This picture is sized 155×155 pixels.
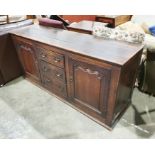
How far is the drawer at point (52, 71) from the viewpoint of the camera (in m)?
1.81

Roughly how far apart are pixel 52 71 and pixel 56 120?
1.99 feet

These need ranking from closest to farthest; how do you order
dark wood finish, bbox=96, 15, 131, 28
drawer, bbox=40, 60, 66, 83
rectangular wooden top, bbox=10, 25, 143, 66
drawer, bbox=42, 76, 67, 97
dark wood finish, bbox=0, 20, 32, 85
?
1. rectangular wooden top, bbox=10, 25, 143, 66
2. drawer, bbox=40, 60, 66, 83
3. drawer, bbox=42, 76, 67, 97
4. dark wood finish, bbox=0, 20, 32, 85
5. dark wood finish, bbox=96, 15, 131, 28

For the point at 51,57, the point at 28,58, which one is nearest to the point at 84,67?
the point at 51,57

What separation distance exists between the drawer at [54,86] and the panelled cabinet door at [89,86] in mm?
158

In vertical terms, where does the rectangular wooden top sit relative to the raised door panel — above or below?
above

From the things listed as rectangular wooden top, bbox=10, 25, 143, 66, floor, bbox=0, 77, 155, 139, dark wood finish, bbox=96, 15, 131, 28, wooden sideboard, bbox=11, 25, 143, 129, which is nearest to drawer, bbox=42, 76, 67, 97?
wooden sideboard, bbox=11, 25, 143, 129

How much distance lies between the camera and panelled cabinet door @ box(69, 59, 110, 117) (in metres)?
1.41

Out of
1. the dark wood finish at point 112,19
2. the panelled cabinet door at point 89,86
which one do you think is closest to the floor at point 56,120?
the panelled cabinet door at point 89,86

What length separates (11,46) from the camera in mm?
2287

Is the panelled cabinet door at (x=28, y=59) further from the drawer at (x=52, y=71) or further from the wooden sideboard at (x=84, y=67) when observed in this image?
the drawer at (x=52, y=71)

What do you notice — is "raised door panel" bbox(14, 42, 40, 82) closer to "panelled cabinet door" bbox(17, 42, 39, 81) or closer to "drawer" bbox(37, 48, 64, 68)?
"panelled cabinet door" bbox(17, 42, 39, 81)
